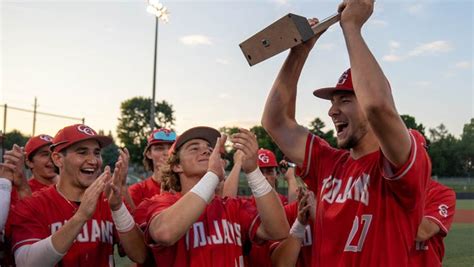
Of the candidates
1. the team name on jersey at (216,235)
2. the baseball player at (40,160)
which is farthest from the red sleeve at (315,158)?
the baseball player at (40,160)

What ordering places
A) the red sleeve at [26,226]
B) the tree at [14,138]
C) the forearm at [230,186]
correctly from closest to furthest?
1. the red sleeve at [26,226]
2. the forearm at [230,186]
3. the tree at [14,138]

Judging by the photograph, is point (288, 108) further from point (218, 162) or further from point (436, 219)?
point (436, 219)

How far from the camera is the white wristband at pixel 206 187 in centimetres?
309

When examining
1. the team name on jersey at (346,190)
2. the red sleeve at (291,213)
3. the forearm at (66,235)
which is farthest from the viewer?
the red sleeve at (291,213)

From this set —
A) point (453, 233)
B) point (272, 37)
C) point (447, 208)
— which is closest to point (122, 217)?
point (272, 37)

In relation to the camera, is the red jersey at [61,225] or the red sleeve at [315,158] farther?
the red jersey at [61,225]

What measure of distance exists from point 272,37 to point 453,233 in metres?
14.1

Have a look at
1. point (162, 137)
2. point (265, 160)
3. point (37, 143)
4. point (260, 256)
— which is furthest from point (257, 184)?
point (37, 143)

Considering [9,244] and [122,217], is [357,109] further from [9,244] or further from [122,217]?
[9,244]

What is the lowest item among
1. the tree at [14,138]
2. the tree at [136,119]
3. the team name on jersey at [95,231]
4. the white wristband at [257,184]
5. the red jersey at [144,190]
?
the team name on jersey at [95,231]

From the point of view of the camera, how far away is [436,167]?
7106cm

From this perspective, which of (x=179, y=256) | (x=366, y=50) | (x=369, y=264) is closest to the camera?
(x=366, y=50)

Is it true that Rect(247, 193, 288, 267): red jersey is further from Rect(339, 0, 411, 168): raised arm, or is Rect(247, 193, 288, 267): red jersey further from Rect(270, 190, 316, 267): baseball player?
Rect(339, 0, 411, 168): raised arm

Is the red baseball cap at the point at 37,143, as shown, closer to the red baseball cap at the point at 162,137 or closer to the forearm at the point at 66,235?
the red baseball cap at the point at 162,137
